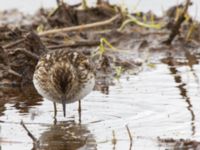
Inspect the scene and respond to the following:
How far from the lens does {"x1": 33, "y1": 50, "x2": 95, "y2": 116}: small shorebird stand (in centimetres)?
925

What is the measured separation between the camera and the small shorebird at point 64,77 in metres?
9.25

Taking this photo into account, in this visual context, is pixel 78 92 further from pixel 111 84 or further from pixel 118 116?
pixel 111 84

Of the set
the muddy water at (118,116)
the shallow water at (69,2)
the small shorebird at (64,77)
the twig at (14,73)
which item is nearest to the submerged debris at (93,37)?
the twig at (14,73)

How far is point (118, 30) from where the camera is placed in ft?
47.2

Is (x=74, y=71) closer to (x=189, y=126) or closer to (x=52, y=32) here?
(x=189, y=126)

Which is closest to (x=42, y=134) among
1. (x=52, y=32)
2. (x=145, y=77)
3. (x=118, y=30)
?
(x=145, y=77)

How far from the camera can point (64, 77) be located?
30.3 ft

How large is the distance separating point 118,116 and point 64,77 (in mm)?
841

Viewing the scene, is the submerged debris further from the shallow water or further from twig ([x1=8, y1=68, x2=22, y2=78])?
the shallow water

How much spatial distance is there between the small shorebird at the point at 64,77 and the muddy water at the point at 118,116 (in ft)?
1.00

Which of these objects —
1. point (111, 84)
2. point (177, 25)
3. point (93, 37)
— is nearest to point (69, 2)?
point (93, 37)

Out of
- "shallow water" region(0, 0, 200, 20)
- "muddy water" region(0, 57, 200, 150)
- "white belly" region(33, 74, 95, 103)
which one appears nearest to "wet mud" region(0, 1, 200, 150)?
"muddy water" region(0, 57, 200, 150)

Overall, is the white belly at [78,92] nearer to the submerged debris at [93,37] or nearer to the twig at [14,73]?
the submerged debris at [93,37]

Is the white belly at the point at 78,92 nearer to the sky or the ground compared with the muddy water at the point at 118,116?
nearer to the sky
